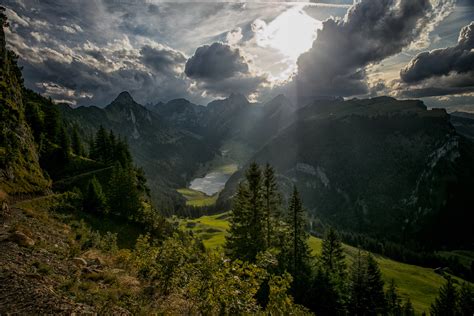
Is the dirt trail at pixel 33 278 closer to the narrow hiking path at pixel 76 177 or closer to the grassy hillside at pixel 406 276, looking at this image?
the narrow hiking path at pixel 76 177

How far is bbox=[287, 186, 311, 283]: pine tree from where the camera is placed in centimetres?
4638

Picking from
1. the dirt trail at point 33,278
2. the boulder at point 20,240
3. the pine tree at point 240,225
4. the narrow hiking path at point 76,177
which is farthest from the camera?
the narrow hiking path at point 76,177

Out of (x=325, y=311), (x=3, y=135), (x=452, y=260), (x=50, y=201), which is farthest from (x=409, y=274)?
(x=3, y=135)

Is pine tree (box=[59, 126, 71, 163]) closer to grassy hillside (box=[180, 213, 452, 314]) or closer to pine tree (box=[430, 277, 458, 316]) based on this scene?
grassy hillside (box=[180, 213, 452, 314])

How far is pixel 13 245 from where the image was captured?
15844 millimetres

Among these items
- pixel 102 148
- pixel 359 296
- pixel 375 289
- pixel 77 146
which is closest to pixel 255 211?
pixel 359 296

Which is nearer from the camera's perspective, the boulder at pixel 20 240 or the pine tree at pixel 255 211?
the boulder at pixel 20 240

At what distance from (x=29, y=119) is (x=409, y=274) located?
176988mm

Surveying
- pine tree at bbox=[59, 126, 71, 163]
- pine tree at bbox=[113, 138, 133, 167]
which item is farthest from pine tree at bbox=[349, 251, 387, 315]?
pine tree at bbox=[59, 126, 71, 163]

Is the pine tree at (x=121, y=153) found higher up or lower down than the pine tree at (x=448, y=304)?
higher up

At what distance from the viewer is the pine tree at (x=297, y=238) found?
46.4 meters

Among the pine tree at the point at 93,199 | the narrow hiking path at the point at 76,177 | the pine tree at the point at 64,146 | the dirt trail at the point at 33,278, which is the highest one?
the pine tree at the point at 64,146

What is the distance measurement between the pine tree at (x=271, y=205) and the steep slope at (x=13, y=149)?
115 feet

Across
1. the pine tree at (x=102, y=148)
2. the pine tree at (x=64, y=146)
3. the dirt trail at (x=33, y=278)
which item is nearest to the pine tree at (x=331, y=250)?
the dirt trail at (x=33, y=278)
